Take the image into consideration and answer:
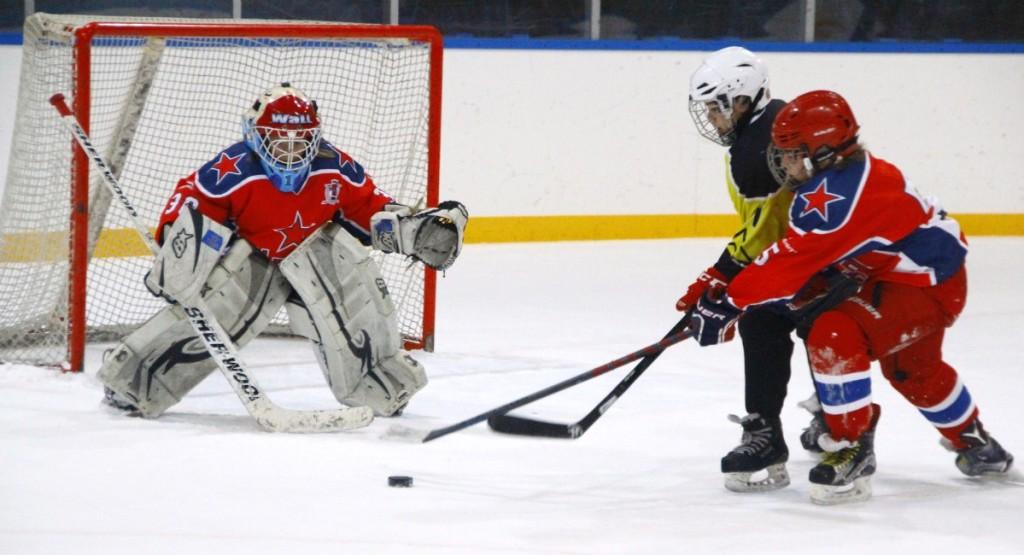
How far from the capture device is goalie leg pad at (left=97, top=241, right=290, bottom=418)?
12.2 feet

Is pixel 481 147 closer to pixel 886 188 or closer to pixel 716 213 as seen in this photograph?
→ pixel 716 213

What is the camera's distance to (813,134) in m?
2.92

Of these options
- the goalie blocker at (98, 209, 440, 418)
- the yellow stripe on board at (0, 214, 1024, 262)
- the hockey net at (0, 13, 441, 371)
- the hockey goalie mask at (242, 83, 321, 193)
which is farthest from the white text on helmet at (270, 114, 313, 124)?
the yellow stripe on board at (0, 214, 1024, 262)

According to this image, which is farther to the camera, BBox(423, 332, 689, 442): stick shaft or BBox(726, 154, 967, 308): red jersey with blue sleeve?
BBox(423, 332, 689, 442): stick shaft

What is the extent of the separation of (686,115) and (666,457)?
4.15 m

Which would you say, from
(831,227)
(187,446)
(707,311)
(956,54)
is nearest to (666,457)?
(707,311)

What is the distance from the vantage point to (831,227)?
289cm

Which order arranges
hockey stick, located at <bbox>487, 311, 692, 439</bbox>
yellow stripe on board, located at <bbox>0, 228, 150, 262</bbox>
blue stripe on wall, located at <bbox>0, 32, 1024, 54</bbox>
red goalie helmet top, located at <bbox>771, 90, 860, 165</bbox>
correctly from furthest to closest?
blue stripe on wall, located at <bbox>0, 32, 1024, 54</bbox>
yellow stripe on board, located at <bbox>0, 228, 150, 262</bbox>
hockey stick, located at <bbox>487, 311, 692, 439</bbox>
red goalie helmet top, located at <bbox>771, 90, 860, 165</bbox>

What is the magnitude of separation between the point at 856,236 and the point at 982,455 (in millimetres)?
635

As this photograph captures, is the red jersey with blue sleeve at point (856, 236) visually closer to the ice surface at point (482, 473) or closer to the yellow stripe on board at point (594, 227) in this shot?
the ice surface at point (482, 473)

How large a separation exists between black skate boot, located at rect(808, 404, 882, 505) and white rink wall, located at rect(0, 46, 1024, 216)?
4.17m

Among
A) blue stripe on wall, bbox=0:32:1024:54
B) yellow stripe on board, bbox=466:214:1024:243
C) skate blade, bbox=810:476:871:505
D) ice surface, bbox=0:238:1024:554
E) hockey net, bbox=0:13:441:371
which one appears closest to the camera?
ice surface, bbox=0:238:1024:554

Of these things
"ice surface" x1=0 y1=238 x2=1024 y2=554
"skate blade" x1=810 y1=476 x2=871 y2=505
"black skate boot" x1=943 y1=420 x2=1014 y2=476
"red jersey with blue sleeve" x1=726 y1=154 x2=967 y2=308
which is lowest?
"ice surface" x1=0 y1=238 x2=1024 y2=554

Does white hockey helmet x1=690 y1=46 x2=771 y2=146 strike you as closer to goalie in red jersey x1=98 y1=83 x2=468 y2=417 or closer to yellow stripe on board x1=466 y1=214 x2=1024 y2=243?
goalie in red jersey x1=98 y1=83 x2=468 y2=417
